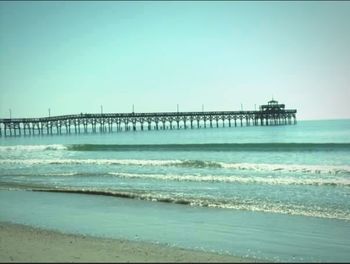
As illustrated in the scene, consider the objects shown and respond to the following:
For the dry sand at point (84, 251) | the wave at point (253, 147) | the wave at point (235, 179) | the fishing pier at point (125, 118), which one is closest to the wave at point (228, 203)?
the wave at point (235, 179)

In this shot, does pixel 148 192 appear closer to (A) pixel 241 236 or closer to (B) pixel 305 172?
(A) pixel 241 236

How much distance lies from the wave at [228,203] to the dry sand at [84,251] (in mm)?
3964

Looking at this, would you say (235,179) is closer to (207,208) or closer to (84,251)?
(207,208)

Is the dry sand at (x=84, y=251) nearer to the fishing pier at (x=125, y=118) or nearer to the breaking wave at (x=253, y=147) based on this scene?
the breaking wave at (x=253, y=147)

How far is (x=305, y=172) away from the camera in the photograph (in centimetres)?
1823

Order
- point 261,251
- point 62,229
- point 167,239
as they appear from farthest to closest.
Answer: point 62,229
point 167,239
point 261,251

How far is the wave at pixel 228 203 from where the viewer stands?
9953mm

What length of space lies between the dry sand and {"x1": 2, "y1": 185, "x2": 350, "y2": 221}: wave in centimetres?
396

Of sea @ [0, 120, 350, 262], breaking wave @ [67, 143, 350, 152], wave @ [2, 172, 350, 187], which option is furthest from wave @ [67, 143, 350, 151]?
wave @ [2, 172, 350, 187]

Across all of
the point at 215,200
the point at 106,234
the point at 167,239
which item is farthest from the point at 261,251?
the point at 215,200

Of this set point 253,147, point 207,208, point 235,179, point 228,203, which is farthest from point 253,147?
point 207,208

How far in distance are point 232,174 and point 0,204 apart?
932 centimetres

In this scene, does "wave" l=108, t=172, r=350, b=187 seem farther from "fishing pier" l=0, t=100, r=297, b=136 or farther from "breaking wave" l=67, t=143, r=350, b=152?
"fishing pier" l=0, t=100, r=297, b=136

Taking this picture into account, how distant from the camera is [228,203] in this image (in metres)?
11.4
